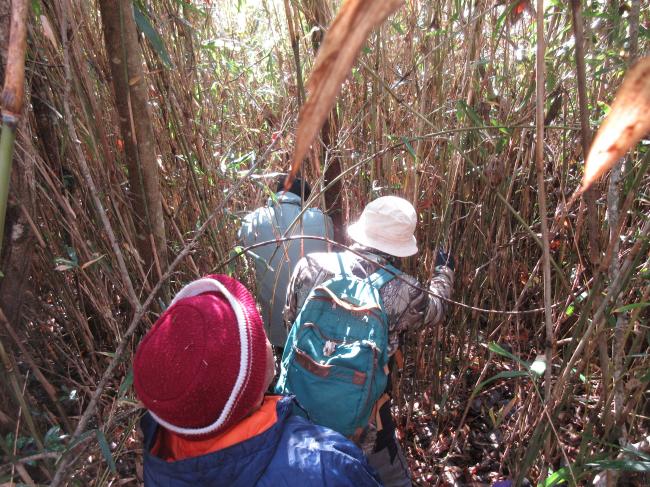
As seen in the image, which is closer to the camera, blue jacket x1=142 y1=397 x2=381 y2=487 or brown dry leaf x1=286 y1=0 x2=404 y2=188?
brown dry leaf x1=286 y1=0 x2=404 y2=188

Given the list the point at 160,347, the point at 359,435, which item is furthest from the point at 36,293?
the point at 359,435

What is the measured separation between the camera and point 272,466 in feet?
2.32

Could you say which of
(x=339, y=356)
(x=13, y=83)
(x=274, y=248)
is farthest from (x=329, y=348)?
(x=13, y=83)

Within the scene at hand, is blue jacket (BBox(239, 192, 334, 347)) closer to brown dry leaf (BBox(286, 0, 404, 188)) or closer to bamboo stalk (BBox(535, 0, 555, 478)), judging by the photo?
bamboo stalk (BBox(535, 0, 555, 478))

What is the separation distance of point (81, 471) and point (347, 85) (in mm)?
1287

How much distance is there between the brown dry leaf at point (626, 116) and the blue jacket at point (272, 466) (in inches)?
23.6

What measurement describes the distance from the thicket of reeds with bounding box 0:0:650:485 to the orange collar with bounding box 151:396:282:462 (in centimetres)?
10

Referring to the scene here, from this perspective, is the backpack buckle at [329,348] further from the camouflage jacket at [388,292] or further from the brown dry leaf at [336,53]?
the brown dry leaf at [336,53]

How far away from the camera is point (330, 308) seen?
3.71 ft

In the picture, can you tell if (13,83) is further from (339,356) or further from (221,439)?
(339,356)

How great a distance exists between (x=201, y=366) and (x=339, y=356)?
45cm

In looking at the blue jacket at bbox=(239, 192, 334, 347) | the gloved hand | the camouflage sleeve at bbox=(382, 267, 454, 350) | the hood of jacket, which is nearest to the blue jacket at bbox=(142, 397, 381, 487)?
the hood of jacket

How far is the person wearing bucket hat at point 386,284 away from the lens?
1254 millimetres

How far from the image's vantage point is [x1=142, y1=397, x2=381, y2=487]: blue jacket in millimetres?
695
